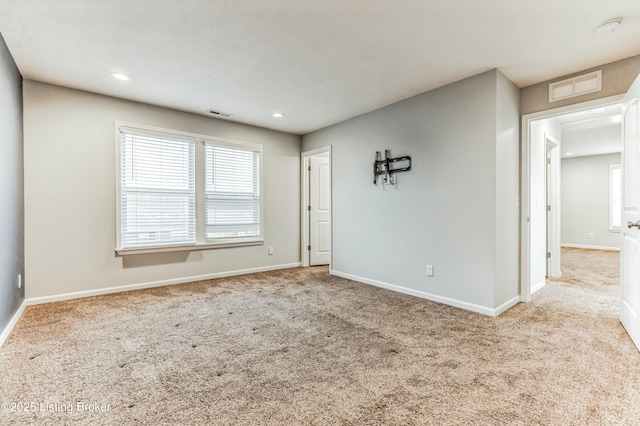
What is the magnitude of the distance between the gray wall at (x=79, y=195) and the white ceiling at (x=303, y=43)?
344 millimetres

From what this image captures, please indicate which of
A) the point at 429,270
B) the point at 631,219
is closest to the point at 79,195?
the point at 429,270

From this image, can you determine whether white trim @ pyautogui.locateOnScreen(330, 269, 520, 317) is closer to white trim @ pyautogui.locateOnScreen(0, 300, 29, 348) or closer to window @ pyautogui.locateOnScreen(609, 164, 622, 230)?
white trim @ pyautogui.locateOnScreen(0, 300, 29, 348)

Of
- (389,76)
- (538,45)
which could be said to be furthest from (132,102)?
(538,45)

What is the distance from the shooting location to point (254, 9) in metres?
2.15

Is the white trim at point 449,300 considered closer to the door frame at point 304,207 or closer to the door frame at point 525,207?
the door frame at point 525,207

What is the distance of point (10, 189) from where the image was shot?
278cm

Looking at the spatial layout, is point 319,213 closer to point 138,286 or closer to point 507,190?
point 138,286

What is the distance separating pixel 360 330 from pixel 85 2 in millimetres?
3216

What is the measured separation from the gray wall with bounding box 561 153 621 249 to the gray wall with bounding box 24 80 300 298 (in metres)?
9.40

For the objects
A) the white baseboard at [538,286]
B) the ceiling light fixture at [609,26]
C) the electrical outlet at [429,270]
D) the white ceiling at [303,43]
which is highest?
the white ceiling at [303,43]

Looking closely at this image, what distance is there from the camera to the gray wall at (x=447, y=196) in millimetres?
3117

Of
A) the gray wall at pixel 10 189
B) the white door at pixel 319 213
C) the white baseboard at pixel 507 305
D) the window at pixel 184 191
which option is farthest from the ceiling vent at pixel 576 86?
the gray wall at pixel 10 189

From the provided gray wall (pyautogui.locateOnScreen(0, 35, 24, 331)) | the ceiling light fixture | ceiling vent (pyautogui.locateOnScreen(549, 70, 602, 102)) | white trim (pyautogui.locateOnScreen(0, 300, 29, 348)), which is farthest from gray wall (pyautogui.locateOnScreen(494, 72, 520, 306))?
gray wall (pyautogui.locateOnScreen(0, 35, 24, 331))

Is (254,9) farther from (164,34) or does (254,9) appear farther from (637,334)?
(637,334)
